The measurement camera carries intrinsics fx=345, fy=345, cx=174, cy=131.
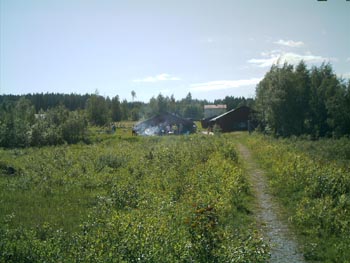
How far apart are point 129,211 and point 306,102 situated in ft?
93.1

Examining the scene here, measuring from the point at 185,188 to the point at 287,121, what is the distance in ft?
83.0

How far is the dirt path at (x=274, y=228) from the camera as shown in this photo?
6.91m

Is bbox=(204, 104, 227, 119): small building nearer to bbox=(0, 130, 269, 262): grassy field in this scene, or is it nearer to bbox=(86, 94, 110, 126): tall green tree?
bbox=(86, 94, 110, 126): tall green tree

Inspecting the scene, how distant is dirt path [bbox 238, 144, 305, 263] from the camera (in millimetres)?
6914

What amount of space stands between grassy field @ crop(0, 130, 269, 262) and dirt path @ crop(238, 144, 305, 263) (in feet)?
1.36

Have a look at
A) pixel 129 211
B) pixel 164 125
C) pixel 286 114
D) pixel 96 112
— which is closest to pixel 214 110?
pixel 96 112

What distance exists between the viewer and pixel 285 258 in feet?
22.2

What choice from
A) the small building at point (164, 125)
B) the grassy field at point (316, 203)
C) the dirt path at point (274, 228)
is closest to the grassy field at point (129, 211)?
the dirt path at point (274, 228)

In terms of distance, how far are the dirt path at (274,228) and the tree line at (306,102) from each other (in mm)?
19884

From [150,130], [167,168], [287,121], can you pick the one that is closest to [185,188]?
[167,168]

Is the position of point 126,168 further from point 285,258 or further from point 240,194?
point 285,258

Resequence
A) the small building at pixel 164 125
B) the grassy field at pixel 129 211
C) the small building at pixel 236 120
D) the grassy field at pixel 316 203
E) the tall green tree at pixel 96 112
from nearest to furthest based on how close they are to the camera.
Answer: the grassy field at pixel 129 211, the grassy field at pixel 316 203, the small building at pixel 164 125, the small building at pixel 236 120, the tall green tree at pixel 96 112

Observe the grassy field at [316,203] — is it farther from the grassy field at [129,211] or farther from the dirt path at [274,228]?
the grassy field at [129,211]

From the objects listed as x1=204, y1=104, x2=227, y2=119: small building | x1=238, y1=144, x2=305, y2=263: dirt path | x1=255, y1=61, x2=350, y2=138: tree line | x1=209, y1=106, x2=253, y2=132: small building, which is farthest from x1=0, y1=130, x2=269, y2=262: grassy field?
x1=204, y1=104, x2=227, y2=119: small building
